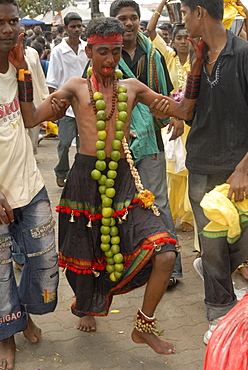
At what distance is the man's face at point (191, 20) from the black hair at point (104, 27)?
448mm

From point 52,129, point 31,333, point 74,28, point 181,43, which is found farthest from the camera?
point 52,129

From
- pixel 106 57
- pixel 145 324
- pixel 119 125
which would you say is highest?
pixel 106 57

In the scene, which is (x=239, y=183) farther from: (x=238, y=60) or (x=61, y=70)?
(x=61, y=70)

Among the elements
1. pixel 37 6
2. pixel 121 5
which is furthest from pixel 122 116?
pixel 37 6

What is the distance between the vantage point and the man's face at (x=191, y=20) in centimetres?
371

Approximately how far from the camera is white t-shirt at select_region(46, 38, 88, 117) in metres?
8.18

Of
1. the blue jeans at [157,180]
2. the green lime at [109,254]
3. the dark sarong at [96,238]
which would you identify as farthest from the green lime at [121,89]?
the green lime at [109,254]

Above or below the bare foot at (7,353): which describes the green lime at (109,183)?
above

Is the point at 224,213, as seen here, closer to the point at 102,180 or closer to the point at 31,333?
the point at 102,180

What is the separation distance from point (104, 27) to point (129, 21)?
3.31 ft

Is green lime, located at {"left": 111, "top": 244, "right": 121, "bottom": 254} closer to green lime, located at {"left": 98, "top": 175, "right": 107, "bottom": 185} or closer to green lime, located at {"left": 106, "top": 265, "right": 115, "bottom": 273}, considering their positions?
green lime, located at {"left": 106, "top": 265, "right": 115, "bottom": 273}

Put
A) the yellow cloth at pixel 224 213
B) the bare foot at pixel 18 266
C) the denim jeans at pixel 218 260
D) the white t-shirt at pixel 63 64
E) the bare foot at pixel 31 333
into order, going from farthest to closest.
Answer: the white t-shirt at pixel 63 64 < the bare foot at pixel 18 266 < the bare foot at pixel 31 333 < the denim jeans at pixel 218 260 < the yellow cloth at pixel 224 213

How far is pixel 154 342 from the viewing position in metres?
3.84

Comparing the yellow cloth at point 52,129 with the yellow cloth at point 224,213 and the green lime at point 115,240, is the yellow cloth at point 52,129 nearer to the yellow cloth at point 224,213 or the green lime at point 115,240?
the green lime at point 115,240
